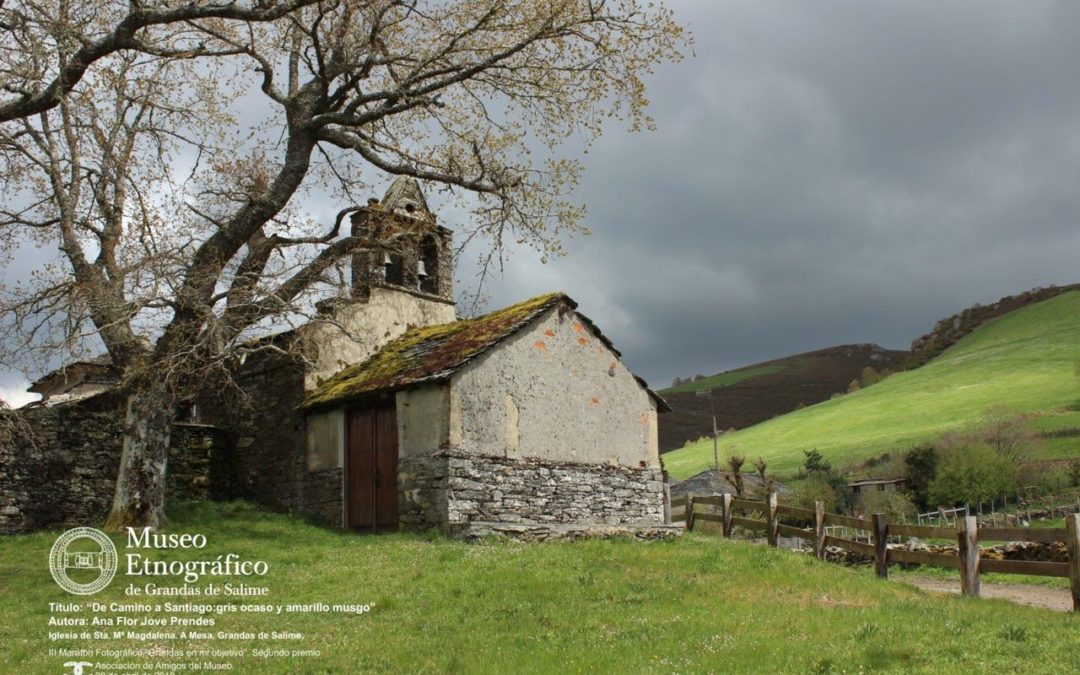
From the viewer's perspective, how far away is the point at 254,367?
71.9 ft

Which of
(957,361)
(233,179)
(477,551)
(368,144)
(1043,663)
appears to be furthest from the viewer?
(957,361)

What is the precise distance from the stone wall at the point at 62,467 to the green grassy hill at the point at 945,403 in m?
45.5

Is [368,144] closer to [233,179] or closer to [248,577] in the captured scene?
[233,179]

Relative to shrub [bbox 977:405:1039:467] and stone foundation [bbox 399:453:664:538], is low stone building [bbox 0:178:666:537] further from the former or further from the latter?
shrub [bbox 977:405:1039:467]

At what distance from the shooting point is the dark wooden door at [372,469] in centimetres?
1808

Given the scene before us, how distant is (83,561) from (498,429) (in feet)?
24.7

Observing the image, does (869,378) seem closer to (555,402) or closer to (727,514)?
(727,514)

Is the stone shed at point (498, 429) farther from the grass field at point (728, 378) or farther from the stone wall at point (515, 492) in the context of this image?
the grass field at point (728, 378)

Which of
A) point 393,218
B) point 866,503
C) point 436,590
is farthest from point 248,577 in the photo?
point 866,503

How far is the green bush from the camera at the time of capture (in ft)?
136

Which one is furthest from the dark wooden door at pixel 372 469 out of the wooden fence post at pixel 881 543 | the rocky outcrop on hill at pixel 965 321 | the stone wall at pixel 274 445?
the rocky outcrop on hill at pixel 965 321

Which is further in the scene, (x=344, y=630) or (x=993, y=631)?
(x=344, y=630)

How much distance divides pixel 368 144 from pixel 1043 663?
14.6 metres

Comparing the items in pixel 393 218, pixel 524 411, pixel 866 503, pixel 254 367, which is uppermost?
pixel 393 218
